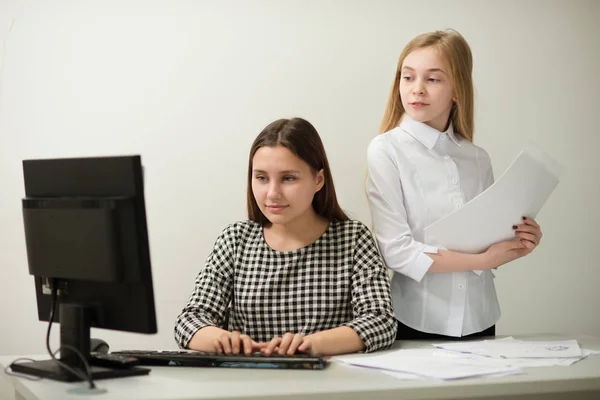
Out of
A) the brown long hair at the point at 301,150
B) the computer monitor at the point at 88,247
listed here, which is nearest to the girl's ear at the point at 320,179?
the brown long hair at the point at 301,150

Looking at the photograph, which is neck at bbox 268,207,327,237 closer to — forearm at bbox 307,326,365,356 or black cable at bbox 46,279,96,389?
forearm at bbox 307,326,365,356

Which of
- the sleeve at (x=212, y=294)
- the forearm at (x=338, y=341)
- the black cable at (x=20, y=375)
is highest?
the sleeve at (x=212, y=294)

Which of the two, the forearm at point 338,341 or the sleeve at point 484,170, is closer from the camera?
the forearm at point 338,341

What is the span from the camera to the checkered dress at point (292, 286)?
2.18m

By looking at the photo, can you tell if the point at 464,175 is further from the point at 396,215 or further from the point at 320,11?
the point at 320,11

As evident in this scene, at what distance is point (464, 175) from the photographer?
2.48 metres

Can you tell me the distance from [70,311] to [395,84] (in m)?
1.31

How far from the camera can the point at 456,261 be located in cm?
229

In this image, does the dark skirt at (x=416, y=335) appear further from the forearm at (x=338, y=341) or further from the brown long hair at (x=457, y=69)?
the brown long hair at (x=457, y=69)

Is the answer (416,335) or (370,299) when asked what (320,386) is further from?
(416,335)

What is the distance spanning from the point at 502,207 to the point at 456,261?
0.23m

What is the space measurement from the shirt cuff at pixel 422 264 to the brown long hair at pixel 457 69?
45 cm

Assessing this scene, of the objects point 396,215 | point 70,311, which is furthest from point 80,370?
point 396,215

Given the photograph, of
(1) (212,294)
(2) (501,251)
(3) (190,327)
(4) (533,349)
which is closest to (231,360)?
(3) (190,327)
